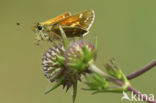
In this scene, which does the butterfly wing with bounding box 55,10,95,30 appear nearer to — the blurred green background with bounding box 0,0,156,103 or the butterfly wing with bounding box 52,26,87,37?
the butterfly wing with bounding box 52,26,87,37

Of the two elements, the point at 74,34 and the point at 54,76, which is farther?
the point at 74,34

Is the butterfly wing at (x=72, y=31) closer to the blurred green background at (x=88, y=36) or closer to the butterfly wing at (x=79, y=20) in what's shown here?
the butterfly wing at (x=79, y=20)

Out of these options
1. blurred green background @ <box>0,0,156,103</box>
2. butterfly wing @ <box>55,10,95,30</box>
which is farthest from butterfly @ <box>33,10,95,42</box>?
blurred green background @ <box>0,0,156,103</box>

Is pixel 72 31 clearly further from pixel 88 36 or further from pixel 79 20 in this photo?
pixel 88 36

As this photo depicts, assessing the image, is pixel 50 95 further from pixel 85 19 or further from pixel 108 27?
pixel 85 19

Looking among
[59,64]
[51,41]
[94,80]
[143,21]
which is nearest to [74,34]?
[51,41]

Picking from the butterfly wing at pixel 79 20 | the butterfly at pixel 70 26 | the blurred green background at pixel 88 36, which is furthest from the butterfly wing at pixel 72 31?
the blurred green background at pixel 88 36

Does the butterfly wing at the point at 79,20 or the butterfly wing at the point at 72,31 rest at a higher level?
the butterfly wing at the point at 79,20
